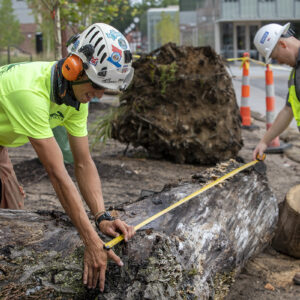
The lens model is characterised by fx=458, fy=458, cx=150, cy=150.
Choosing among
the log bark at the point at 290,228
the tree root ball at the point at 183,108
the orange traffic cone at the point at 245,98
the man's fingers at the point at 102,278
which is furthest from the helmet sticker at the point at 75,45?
the orange traffic cone at the point at 245,98

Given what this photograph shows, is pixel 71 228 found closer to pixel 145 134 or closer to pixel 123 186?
pixel 123 186

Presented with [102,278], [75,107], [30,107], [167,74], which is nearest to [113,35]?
[75,107]

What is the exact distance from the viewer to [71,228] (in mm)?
2957

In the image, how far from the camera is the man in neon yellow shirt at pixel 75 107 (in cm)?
253

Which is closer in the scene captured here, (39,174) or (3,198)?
(3,198)

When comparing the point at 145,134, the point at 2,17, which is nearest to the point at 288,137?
the point at 145,134

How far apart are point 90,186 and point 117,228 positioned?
39 cm

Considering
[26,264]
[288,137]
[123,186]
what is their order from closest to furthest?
[26,264], [123,186], [288,137]

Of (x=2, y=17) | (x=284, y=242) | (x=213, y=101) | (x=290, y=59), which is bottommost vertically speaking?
(x=284, y=242)

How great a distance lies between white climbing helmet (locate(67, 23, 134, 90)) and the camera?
8.90ft

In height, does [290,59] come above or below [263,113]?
above

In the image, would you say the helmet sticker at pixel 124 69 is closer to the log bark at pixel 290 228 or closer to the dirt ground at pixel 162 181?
the dirt ground at pixel 162 181

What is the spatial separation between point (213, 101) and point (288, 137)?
258 cm

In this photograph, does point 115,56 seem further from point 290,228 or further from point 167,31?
point 167,31
